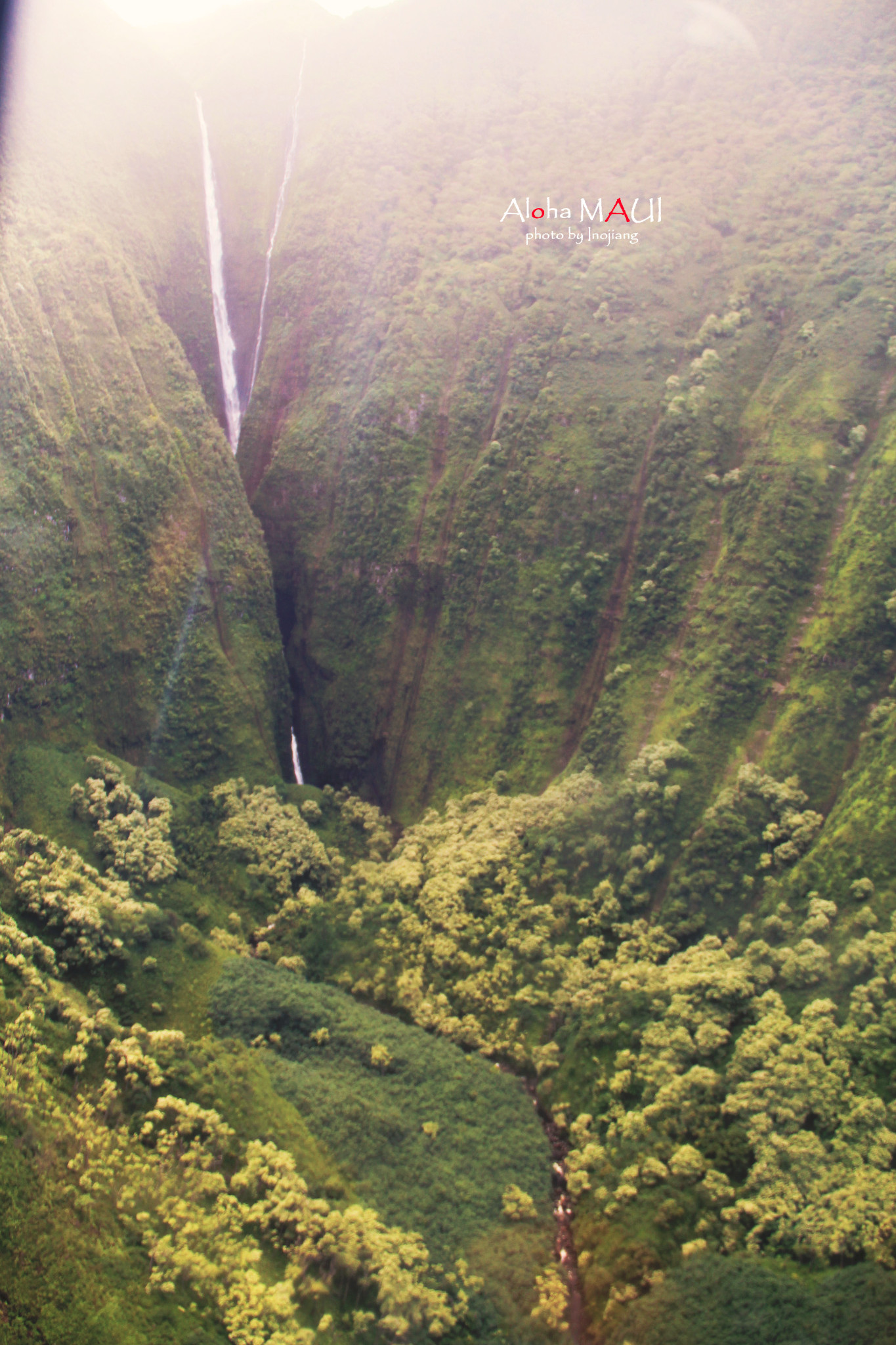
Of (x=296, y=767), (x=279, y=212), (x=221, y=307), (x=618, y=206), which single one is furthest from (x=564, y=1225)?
(x=279, y=212)

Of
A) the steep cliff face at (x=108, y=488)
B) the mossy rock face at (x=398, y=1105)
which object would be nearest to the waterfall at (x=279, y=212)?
the steep cliff face at (x=108, y=488)

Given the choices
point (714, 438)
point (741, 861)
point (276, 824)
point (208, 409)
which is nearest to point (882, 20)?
point (714, 438)

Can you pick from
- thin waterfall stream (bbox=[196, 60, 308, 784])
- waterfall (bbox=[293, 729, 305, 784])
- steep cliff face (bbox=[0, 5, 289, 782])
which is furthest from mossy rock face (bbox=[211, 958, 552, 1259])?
thin waterfall stream (bbox=[196, 60, 308, 784])

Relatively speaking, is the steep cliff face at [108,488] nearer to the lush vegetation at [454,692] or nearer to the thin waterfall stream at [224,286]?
the lush vegetation at [454,692]

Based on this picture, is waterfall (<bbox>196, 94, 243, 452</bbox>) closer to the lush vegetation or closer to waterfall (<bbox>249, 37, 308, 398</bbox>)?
the lush vegetation

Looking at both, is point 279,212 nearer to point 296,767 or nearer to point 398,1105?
point 296,767

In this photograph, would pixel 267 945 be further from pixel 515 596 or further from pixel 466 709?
pixel 515 596
